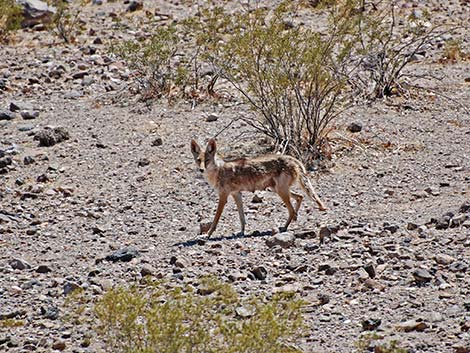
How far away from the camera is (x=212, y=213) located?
14562mm

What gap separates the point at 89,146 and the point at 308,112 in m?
4.16

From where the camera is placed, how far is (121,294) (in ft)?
27.9

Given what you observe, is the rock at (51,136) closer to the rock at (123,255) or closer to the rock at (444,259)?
the rock at (123,255)

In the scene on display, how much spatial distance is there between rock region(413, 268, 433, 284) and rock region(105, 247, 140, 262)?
11.9ft

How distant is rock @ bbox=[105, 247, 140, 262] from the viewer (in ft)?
40.4

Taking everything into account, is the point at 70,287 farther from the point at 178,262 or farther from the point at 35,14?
the point at 35,14

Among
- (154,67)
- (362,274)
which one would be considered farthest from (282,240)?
(154,67)

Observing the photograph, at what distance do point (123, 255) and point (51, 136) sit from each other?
644 centimetres

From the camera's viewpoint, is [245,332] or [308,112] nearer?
[245,332]

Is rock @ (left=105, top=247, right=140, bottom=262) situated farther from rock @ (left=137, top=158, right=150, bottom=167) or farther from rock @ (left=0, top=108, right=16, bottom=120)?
rock @ (left=0, top=108, right=16, bottom=120)

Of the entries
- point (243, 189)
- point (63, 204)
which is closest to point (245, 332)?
point (243, 189)

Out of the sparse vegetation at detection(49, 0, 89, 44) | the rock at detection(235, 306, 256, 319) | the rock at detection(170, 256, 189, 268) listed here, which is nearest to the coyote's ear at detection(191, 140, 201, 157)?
the rock at detection(170, 256, 189, 268)

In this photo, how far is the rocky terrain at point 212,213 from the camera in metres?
10.3

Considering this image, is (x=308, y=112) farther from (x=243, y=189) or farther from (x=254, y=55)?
(x=243, y=189)
